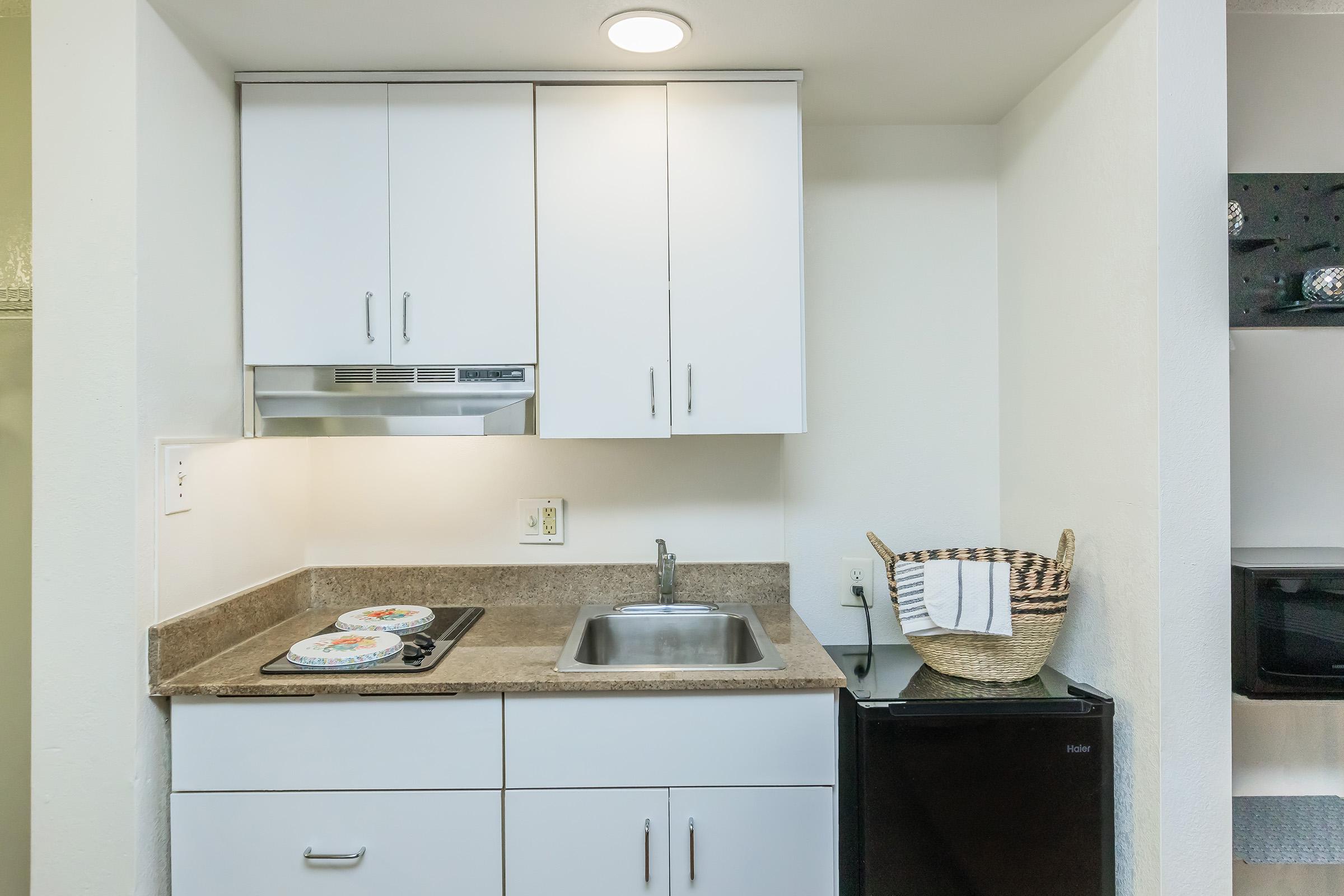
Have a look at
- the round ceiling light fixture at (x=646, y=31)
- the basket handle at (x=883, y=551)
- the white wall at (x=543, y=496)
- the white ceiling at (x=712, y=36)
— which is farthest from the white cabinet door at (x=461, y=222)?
the basket handle at (x=883, y=551)

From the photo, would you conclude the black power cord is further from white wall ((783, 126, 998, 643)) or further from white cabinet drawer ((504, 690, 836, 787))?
white cabinet drawer ((504, 690, 836, 787))

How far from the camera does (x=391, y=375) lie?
1.71 m

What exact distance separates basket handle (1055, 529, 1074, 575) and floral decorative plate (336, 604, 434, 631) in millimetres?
1499

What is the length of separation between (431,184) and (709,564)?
122 cm

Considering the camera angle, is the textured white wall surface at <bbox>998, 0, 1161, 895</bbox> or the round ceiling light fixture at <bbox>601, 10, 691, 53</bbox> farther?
the round ceiling light fixture at <bbox>601, 10, 691, 53</bbox>

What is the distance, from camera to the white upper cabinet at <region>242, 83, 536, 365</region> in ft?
5.52

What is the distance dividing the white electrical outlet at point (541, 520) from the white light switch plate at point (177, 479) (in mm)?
791

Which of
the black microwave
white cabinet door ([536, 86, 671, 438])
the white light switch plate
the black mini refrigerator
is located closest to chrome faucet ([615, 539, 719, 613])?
white cabinet door ([536, 86, 671, 438])

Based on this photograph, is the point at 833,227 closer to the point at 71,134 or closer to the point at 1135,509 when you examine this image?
the point at 1135,509

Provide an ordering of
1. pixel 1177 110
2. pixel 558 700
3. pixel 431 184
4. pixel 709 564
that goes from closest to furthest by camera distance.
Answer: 1. pixel 1177 110
2. pixel 558 700
3. pixel 431 184
4. pixel 709 564

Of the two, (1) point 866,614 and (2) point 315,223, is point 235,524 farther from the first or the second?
(1) point 866,614

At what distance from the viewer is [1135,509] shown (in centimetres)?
140

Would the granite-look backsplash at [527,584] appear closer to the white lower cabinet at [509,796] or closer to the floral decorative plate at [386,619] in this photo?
the floral decorative plate at [386,619]

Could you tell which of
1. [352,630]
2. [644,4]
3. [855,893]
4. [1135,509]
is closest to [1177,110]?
[1135,509]
